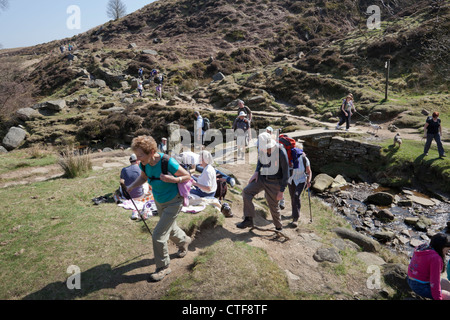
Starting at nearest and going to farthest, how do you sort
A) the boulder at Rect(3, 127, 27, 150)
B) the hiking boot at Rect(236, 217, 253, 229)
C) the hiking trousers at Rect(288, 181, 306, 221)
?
1. the hiking boot at Rect(236, 217, 253, 229)
2. the hiking trousers at Rect(288, 181, 306, 221)
3. the boulder at Rect(3, 127, 27, 150)

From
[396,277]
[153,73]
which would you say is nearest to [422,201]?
[396,277]

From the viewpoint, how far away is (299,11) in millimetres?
45750

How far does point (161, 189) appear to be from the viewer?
144 inches

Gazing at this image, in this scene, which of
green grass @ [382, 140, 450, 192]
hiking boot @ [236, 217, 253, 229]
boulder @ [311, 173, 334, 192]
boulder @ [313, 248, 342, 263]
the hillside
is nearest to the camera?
the hillside

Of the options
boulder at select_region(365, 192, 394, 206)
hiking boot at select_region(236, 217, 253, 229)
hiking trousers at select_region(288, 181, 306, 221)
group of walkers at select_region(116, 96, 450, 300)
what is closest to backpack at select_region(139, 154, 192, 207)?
group of walkers at select_region(116, 96, 450, 300)

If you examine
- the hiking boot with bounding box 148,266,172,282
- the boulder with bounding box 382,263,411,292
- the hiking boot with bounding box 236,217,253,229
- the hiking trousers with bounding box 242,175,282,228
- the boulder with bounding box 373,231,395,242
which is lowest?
the boulder with bounding box 373,231,395,242

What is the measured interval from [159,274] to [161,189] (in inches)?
49.1

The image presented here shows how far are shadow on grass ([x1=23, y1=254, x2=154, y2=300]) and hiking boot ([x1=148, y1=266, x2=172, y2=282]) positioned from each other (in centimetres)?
17

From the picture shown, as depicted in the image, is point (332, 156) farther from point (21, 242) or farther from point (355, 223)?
point (21, 242)

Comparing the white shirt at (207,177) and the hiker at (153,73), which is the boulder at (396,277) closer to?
the white shirt at (207,177)

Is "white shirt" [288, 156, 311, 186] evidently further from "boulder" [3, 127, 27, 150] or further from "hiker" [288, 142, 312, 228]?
"boulder" [3, 127, 27, 150]

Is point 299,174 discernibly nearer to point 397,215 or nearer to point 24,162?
point 397,215

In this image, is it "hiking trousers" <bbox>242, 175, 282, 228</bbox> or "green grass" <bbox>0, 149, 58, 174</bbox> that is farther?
"green grass" <bbox>0, 149, 58, 174</bbox>

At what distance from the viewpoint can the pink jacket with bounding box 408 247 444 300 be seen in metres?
3.39
